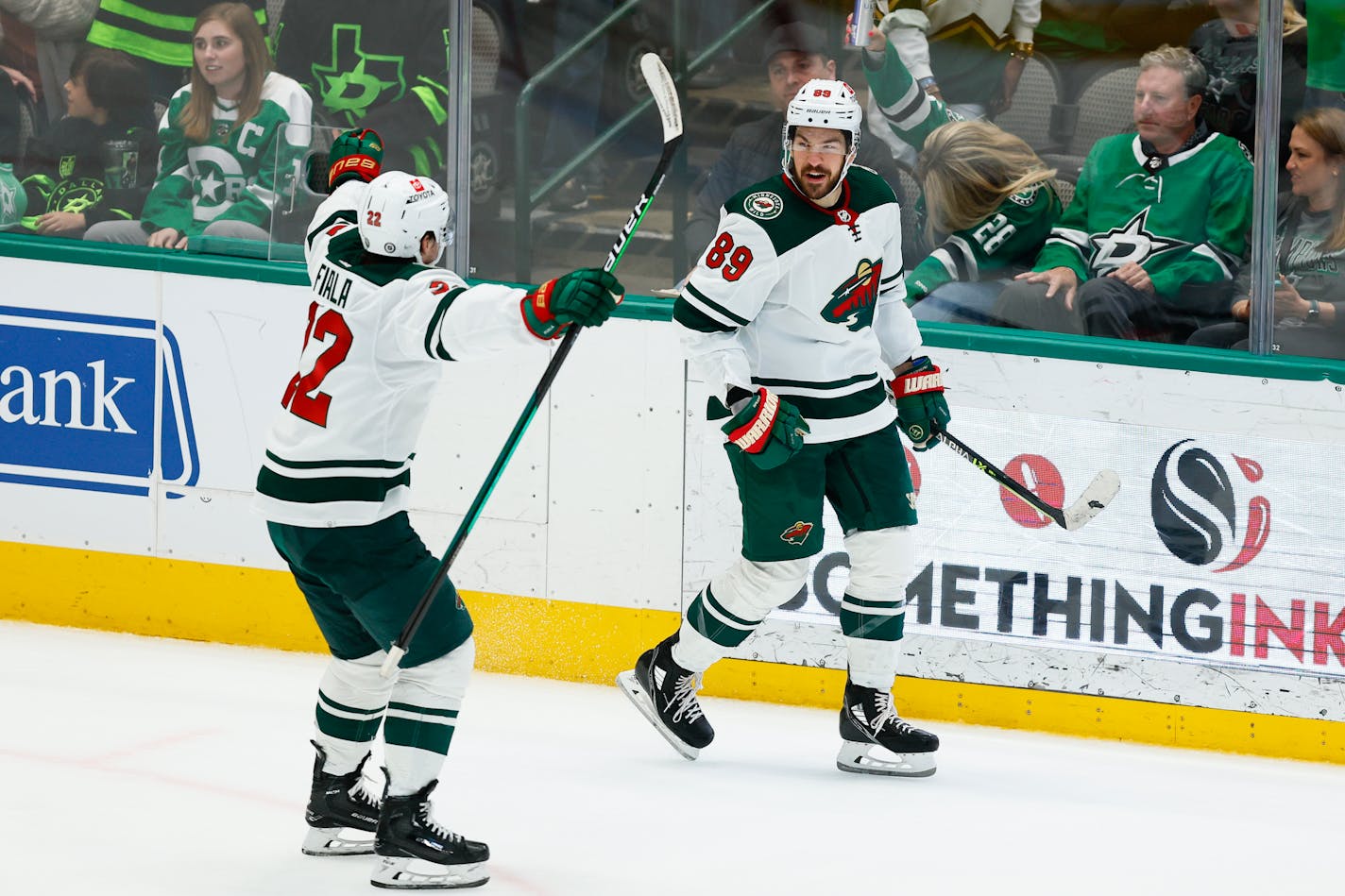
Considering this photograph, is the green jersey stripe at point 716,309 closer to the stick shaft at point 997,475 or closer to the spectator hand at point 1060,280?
the stick shaft at point 997,475

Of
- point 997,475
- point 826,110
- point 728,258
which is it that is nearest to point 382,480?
point 728,258

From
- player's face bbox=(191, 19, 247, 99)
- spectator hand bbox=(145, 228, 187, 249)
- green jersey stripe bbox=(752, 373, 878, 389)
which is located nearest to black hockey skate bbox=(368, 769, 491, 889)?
green jersey stripe bbox=(752, 373, 878, 389)

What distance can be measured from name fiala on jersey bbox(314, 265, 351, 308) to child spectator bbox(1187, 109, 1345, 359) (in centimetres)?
204

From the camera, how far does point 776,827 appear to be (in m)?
3.36

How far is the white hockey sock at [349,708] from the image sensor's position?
121 inches

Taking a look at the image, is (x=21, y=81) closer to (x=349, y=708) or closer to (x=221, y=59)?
(x=221, y=59)

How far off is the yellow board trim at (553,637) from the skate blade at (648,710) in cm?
42

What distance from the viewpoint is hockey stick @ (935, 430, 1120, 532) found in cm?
380

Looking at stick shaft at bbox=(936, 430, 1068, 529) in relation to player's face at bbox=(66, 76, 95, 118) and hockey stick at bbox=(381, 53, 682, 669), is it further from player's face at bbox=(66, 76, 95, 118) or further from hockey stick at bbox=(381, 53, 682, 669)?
player's face at bbox=(66, 76, 95, 118)

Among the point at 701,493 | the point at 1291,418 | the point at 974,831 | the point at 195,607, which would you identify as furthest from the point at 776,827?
the point at 195,607

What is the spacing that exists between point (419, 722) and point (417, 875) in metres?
0.26

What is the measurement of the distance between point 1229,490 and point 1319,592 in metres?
0.28

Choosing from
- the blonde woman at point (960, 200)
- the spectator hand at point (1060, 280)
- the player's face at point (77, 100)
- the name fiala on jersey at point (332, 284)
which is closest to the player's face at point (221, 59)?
the player's face at point (77, 100)

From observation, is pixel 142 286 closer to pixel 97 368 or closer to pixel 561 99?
pixel 97 368
